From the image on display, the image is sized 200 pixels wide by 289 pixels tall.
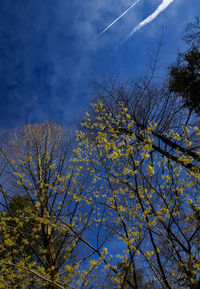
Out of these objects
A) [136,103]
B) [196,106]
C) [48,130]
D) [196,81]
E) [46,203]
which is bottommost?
[46,203]

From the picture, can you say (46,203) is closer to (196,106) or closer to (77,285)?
(77,285)

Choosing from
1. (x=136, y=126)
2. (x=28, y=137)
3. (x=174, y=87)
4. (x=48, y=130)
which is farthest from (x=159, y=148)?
(x=28, y=137)

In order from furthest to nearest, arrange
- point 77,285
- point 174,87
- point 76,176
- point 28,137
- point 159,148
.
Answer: point 174,87 < point 159,148 < point 28,137 < point 76,176 < point 77,285

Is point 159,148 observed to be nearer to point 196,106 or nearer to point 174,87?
point 174,87

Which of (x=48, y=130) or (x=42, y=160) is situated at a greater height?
(x=48, y=130)

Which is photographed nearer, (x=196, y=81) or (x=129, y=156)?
(x=129, y=156)

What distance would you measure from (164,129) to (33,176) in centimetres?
450

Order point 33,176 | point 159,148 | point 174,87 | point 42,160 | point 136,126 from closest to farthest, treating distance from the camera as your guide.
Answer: point 33,176, point 42,160, point 159,148, point 136,126, point 174,87

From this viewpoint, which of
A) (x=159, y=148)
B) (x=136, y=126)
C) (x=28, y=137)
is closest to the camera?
(x=28, y=137)

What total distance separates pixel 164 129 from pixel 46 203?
450cm

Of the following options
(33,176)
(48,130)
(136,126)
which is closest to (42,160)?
(33,176)

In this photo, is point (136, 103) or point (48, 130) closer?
point (48, 130)

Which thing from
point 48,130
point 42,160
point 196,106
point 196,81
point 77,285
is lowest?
point 77,285

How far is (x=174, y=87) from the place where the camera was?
739cm
